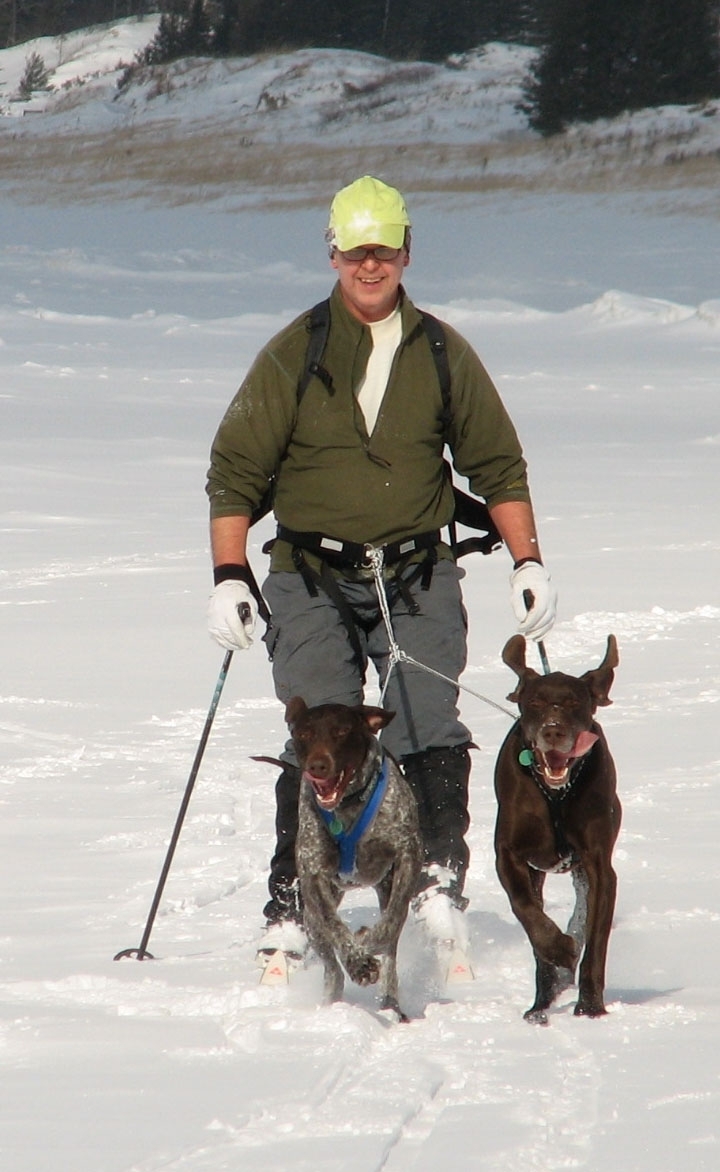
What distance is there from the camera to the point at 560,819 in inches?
150

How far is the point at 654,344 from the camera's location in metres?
22.5

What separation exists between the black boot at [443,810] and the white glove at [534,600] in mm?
373

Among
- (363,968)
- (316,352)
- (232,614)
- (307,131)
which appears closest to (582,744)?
(363,968)

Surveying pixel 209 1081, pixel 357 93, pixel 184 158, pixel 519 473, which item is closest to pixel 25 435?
pixel 519 473

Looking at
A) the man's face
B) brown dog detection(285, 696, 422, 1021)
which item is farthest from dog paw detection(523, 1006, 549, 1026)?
the man's face

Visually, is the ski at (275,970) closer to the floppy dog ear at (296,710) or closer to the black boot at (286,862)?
the black boot at (286,862)

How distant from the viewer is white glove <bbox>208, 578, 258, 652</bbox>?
4.21 m

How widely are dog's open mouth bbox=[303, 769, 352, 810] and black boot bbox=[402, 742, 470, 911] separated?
602mm

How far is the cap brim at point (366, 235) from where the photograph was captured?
4.15 m

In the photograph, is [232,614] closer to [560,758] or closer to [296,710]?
[296,710]

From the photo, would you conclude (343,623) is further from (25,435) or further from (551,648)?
(25,435)

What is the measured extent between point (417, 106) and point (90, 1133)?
43056 millimetres

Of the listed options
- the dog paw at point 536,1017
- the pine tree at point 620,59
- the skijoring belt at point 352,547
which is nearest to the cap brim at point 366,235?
the skijoring belt at point 352,547

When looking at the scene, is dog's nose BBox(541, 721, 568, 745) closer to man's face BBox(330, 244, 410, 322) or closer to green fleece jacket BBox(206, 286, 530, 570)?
green fleece jacket BBox(206, 286, 530, 570)
